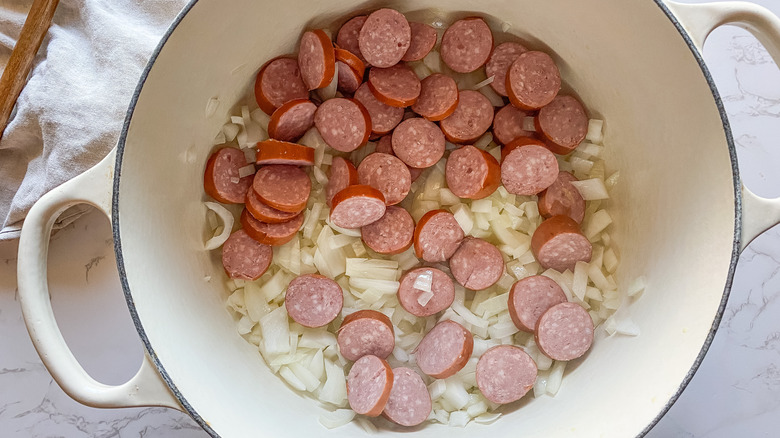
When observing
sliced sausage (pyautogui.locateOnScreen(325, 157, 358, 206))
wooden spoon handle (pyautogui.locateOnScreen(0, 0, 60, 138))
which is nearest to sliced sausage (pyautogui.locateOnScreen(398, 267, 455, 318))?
sliced sausage (pyautogui.locateOnScreen(325, 157, 358, 206))

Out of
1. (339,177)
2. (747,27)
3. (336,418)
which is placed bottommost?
(336,418)

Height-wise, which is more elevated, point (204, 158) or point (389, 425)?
point (204, 158)

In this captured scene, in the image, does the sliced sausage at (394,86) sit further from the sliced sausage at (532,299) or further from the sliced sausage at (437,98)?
the sliced sausage at (532,299)

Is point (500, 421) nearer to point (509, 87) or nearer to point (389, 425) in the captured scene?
point (389, 425)

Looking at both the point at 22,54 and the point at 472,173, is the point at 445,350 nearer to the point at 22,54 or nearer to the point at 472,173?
the point at 472,173

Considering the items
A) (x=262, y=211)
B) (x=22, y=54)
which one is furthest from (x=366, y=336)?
(x=22, y=54)

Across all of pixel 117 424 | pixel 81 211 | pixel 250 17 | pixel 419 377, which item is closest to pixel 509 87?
pixel 250 17
